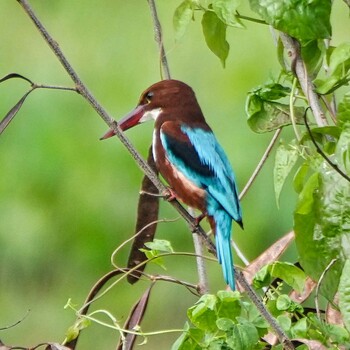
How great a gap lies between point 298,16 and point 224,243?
1.82ft

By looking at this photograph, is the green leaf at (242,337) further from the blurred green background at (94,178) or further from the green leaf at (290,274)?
the blurred green background at (94,178)

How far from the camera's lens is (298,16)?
5.44ft

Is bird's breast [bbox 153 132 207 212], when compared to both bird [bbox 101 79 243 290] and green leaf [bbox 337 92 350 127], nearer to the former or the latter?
bird [bbox 101 79 243 290]

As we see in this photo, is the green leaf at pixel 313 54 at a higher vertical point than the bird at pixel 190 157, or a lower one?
higher

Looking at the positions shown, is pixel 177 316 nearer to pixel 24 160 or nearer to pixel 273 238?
pixel 273 238

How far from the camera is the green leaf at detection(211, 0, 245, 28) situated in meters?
1.77

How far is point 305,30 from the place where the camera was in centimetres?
166

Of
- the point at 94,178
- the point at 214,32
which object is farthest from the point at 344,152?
the point at 94,178

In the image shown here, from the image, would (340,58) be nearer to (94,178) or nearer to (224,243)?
(224,243)

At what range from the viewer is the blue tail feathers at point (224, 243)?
6.32 feet

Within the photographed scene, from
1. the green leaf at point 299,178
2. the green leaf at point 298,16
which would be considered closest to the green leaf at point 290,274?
the green leaf at point 299,178

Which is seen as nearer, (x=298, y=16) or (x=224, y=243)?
(x=298, y=16)

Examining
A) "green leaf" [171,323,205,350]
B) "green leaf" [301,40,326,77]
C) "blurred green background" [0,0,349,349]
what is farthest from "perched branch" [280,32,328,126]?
"blurred green background" [0,0,349,349]

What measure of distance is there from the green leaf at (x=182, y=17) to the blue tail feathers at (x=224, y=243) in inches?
14.2
